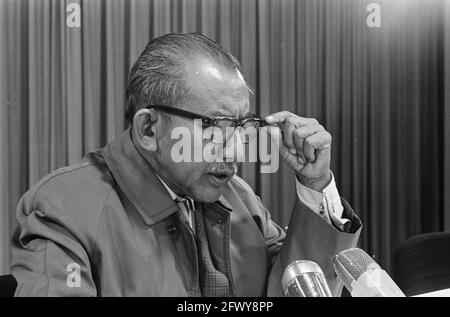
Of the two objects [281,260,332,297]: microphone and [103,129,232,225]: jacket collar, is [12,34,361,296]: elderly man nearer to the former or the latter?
[103,129,232,225]: jacket collar

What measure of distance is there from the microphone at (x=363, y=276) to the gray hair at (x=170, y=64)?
1.32 feet

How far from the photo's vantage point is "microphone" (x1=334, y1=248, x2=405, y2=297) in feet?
2.07

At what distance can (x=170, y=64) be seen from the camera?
0.90 meters

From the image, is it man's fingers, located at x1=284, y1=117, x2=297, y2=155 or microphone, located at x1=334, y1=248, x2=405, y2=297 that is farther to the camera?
man's fingers, located at x1=284, y1=117, x2=297, y2=155

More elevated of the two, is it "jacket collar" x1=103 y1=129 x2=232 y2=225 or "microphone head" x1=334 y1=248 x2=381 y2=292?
"jacket collar" x1=103 y1=129 x2=232 y2=225

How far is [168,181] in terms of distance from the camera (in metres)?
1.00

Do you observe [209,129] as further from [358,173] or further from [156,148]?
[358,173]

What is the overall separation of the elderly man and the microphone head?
0.80ft

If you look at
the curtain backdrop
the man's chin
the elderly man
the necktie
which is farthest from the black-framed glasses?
the curtain backdrop

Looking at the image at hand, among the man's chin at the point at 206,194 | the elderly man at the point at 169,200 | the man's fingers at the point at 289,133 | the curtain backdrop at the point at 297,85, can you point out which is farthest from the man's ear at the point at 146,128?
the curtain backdrop at the point at 297,85
